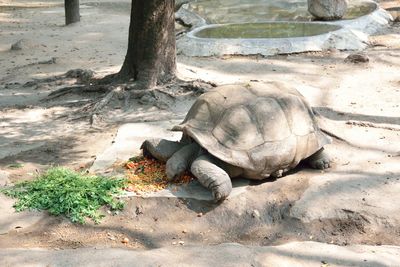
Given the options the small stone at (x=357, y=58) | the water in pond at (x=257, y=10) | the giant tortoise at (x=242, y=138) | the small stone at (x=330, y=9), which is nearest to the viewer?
the giant tortoise at (x=242, y=138)

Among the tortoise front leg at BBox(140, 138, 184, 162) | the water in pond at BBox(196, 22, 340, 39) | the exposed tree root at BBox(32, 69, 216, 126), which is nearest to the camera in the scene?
the tortoise front leg at BBox(140, 138, 184, 162)

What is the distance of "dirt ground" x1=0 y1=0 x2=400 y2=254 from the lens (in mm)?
4598

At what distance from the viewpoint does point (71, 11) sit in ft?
50.3

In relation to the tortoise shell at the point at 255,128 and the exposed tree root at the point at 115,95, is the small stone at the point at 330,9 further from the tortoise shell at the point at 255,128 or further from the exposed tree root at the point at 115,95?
the tortoise shell at the point at 255,128

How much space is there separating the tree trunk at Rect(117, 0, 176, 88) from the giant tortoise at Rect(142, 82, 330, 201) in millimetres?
2905

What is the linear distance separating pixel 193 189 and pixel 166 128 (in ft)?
5.69

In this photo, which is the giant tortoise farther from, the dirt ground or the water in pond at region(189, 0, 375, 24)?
the water in pond at region(189, 0, 375, 24)

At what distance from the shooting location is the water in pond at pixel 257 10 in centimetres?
1505

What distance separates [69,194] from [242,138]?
1.53 metres

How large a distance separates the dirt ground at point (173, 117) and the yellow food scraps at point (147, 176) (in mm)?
224

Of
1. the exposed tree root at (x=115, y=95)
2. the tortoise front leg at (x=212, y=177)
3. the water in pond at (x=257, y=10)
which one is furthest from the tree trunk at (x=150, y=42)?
the water in pond at (x=257, y=10)

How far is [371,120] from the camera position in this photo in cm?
704

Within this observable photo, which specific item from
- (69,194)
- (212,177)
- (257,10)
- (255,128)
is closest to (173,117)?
(255,128)

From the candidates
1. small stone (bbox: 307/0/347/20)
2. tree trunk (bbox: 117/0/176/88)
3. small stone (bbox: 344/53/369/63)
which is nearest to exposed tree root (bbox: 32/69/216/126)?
tree trunk (bbox: 117/0/176/88)
